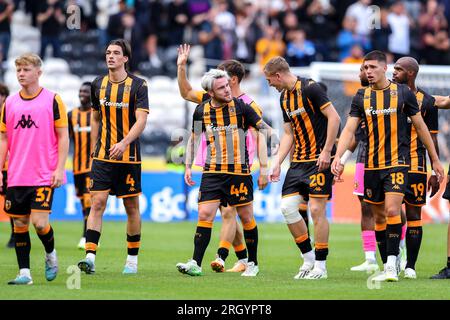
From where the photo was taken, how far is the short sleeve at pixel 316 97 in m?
10.7

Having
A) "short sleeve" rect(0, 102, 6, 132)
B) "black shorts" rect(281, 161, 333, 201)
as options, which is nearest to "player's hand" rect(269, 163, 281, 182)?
"black shorts" rect(281, 161, 333, 201)

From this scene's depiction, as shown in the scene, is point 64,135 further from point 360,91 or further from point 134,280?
point 360,91

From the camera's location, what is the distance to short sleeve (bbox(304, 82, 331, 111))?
10711 millimetres

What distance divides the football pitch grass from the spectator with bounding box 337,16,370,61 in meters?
7.95

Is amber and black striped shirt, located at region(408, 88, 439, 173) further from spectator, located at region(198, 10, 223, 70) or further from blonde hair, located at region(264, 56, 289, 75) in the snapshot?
spectator, located at region(198, 10, 223, 70)

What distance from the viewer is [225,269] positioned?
12000 millimetres

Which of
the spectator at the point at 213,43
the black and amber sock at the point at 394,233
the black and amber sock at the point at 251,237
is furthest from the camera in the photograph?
the spectator at the point at 213,43

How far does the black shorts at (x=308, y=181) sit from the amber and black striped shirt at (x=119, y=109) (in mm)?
1638

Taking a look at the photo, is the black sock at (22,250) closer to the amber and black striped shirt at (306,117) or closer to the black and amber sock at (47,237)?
the black and amber sock at (47,237)

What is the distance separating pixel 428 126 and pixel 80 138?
245 inches

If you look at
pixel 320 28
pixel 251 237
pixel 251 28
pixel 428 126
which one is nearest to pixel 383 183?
pixel 428 126

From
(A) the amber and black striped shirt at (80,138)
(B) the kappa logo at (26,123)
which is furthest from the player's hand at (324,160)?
(A) the amber and black striped shirt at (80,138)
